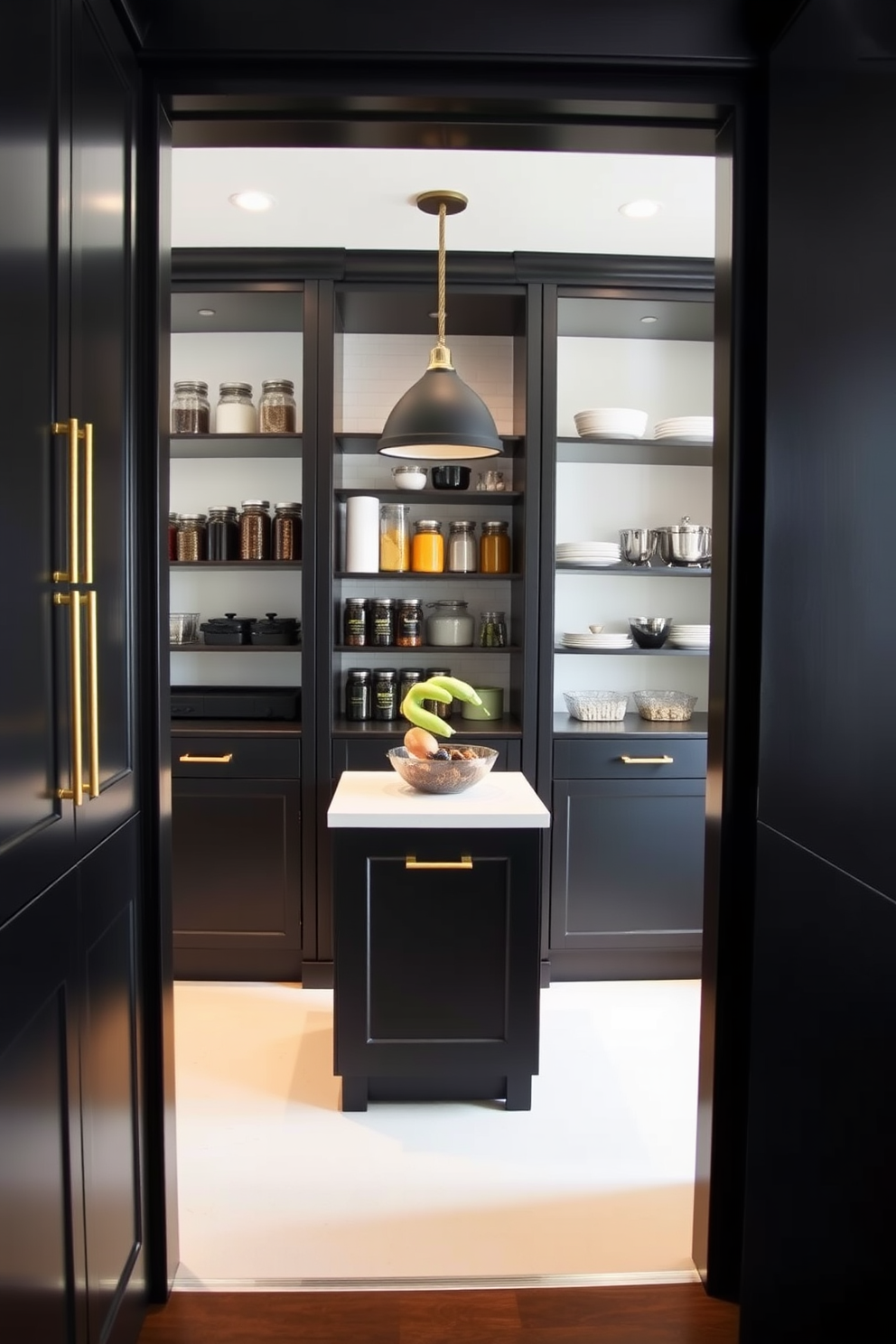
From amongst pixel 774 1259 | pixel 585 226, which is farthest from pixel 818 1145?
pixel 585 226

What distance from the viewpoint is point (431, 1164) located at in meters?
2.45

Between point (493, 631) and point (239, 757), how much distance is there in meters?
1.12

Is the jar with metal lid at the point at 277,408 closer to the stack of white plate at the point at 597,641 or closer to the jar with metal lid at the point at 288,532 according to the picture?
the jar with metal lid at the point at 288,532

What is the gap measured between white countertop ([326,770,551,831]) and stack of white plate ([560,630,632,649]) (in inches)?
45.8

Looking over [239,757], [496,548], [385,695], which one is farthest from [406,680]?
[239,757]

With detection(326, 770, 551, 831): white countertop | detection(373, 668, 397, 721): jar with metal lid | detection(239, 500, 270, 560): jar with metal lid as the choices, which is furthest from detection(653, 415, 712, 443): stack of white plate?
detection(326, 770, 551, 831): white countertop

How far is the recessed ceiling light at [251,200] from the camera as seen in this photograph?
3.05 m

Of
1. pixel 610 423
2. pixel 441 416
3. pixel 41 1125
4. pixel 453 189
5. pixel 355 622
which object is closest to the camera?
pixel 41 1125

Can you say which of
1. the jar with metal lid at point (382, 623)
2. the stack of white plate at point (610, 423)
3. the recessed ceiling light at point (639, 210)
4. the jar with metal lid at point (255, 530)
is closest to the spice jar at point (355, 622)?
the jar with metal lid at point (382, 623)

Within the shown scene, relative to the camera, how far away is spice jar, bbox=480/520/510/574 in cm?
387

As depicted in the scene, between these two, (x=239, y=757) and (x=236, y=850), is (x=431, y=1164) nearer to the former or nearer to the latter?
(x=236, y=850)

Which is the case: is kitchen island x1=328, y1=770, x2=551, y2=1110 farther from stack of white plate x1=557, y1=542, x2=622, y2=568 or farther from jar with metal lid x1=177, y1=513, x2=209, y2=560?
jar with metal lid x1=177, y1=513, x2=209, y2=560

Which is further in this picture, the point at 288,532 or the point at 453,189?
the point at 288,532

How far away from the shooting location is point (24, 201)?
3.87 feet
